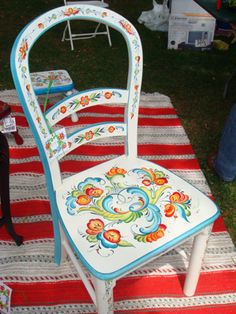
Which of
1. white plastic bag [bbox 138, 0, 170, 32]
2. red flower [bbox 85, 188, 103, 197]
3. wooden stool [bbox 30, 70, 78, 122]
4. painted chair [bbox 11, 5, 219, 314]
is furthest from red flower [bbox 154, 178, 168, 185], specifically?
white plastic bag [bbox 138, 0, 170, 32]

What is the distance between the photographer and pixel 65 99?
1292 millimetres

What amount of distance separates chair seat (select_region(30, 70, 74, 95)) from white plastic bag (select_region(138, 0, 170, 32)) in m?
1.90

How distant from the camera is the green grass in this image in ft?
8.54

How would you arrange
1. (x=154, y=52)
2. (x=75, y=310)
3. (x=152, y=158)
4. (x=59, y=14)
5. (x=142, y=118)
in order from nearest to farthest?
(x=59, y=14), (x=75, y=310), (x=152, y=158), (x=142, y=118), (x=154, y=52)

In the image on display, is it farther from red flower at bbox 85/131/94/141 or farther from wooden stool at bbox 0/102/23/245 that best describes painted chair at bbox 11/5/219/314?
wooden stool at bbox 0/102/23/245

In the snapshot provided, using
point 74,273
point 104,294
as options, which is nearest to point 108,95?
point 104,294

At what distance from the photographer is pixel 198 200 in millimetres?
1302

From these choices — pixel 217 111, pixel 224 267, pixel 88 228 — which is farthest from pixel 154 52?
pixel 88 228

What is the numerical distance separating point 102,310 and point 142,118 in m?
1.69

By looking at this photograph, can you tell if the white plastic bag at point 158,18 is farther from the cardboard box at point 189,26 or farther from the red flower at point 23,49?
the red flower at point 23,49

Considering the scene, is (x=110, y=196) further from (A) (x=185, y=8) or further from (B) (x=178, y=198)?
(A) (x=185, y=8)

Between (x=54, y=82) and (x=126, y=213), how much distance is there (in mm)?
1491

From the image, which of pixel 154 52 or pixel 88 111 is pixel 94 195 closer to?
pixel 88 111

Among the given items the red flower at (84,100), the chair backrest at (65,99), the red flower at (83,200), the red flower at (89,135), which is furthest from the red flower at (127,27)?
the red flower at (83,200)
